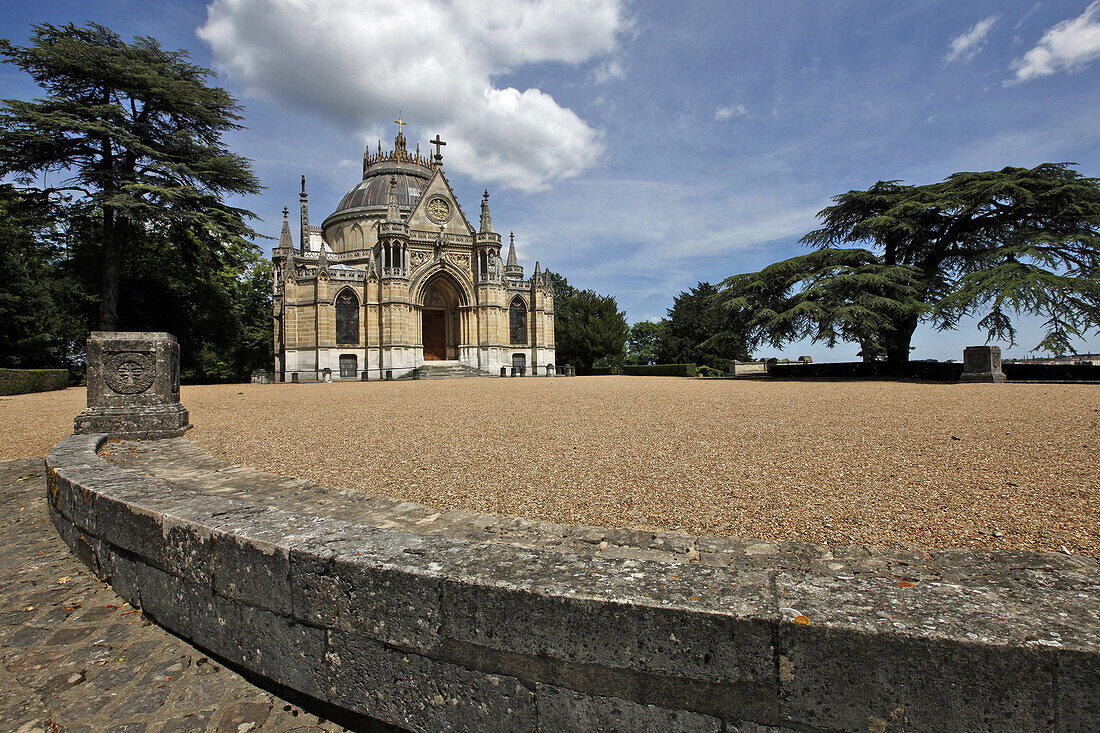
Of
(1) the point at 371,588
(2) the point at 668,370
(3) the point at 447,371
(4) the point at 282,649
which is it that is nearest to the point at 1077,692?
(1) the point at 371,588

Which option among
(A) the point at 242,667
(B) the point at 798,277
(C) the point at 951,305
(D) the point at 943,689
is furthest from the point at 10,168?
(C) the point at 951,305

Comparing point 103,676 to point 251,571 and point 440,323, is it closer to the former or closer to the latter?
point 251,571

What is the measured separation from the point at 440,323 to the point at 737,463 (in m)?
36.7

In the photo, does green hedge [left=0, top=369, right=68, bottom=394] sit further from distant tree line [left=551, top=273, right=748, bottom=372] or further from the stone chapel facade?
distant tree line [left=551, top=273, right=748, bottom=372]

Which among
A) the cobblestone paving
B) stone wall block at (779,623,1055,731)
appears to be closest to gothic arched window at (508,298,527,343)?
the cobblestone paving

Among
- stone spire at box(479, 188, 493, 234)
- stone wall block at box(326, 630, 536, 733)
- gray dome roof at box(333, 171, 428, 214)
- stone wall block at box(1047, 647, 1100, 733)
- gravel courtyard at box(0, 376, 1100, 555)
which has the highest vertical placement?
gray dome roof at box(333, 171, 428, 214)

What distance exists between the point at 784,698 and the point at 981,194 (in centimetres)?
2416

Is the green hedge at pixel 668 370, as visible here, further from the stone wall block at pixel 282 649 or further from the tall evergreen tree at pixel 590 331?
the stone wall block at pixel 282 649

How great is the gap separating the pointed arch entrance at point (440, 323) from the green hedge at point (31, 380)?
21784 mm

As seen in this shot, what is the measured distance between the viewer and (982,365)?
16.0m

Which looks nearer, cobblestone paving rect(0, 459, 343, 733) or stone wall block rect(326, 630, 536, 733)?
stone wall block rect(326, 630, 536, 733)

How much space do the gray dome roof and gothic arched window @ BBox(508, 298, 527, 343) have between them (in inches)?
488

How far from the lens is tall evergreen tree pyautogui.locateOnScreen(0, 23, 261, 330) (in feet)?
56.4

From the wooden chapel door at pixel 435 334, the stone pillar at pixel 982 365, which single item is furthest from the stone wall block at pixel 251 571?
the wooden chapel door at pixel 435 334
